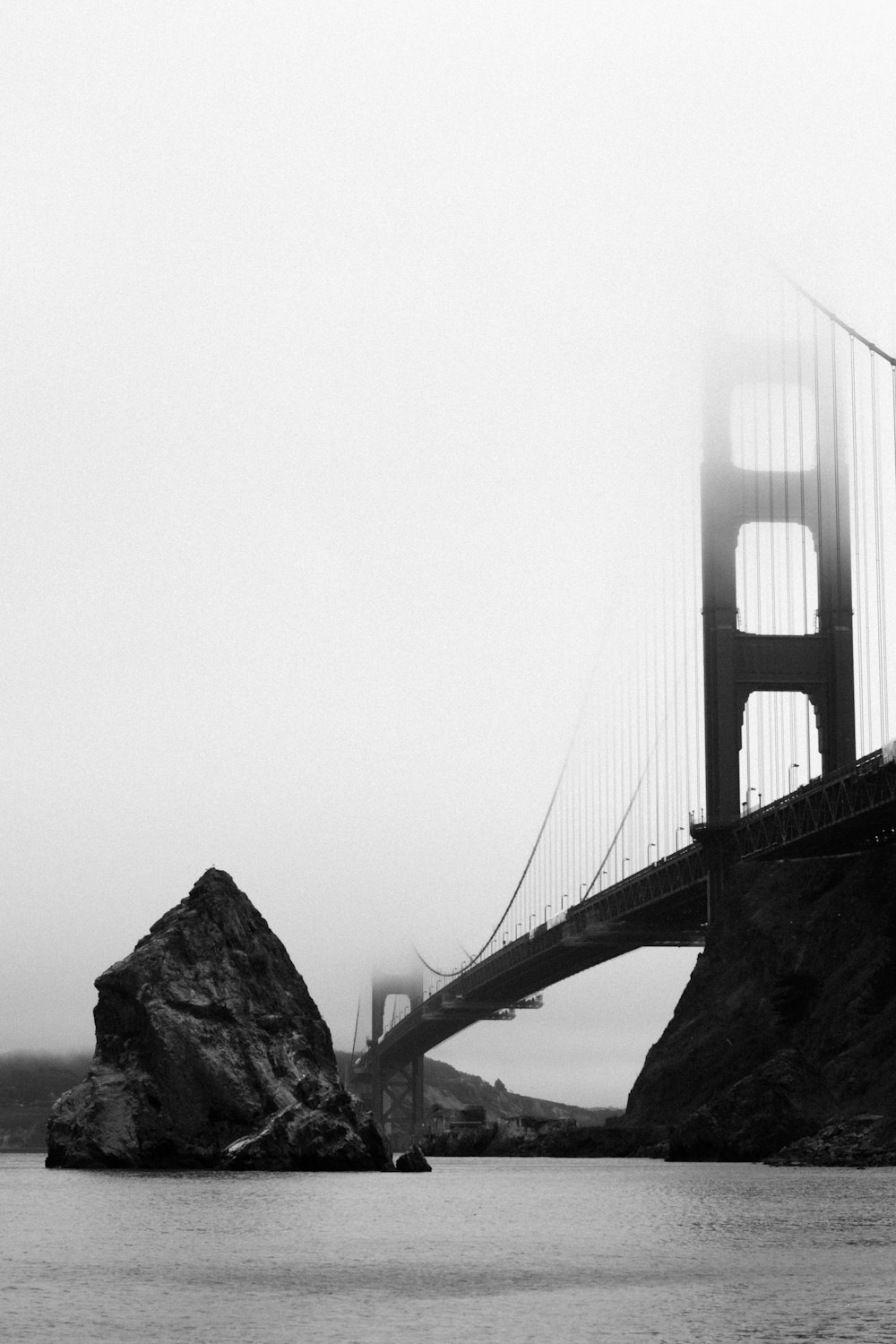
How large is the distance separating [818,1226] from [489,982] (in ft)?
289

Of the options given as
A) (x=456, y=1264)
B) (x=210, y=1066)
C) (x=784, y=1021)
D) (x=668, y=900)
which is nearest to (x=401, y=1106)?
(x=668, y=900)

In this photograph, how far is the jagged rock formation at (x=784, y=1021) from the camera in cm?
7575

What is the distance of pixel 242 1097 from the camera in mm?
75625

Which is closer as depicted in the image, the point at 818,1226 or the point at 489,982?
the point at 818,1226

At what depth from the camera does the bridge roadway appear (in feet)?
285

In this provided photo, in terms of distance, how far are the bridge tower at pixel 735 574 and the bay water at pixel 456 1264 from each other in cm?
4161

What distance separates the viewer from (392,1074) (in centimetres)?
19225

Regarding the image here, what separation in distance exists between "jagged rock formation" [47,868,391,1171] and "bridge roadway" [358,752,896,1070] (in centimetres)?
2378

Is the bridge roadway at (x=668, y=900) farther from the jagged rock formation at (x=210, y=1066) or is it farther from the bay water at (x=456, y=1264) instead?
the bay water at (x=456, y=1264)

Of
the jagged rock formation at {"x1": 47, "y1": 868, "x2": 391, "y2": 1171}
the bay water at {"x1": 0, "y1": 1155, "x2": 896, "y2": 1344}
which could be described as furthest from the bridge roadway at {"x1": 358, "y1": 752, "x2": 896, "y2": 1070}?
the bay water at {"x1": 0, "y1": 1155, "x2": 896, "y2": 1344}

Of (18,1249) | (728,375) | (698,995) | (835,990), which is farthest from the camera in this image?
(728,375)

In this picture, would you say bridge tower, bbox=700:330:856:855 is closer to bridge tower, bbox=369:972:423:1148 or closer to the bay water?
the bay water

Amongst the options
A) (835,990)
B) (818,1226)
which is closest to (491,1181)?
(835,990)

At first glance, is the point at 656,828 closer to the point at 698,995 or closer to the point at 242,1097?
the point at 698,995
